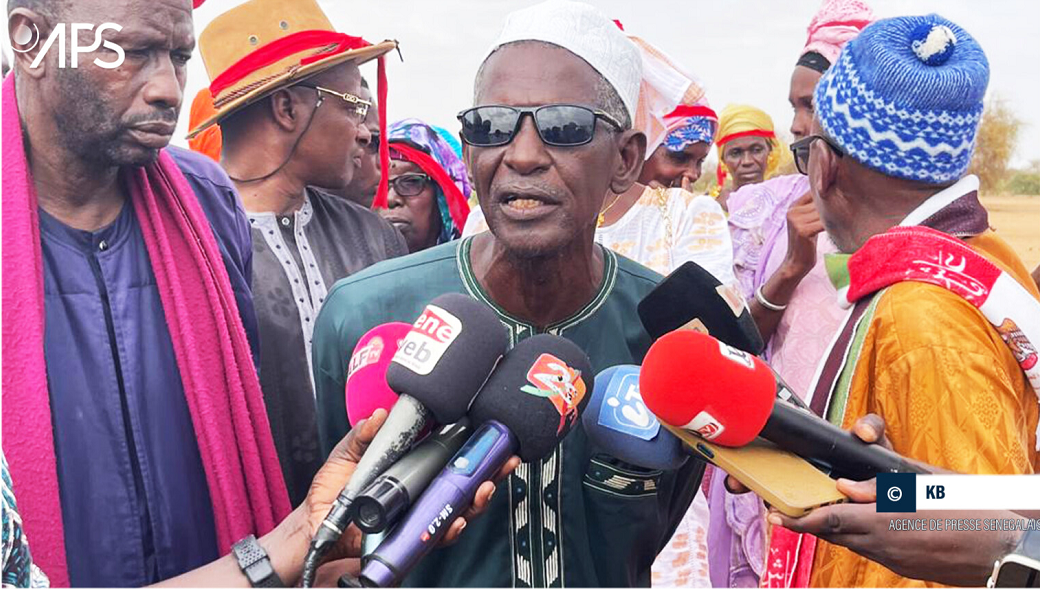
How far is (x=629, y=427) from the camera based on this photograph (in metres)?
2.08

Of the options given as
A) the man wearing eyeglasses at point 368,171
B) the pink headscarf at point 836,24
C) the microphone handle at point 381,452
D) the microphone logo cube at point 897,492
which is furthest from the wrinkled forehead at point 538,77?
the man wearing eyeglasses at point 368,171

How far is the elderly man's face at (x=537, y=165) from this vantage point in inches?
95.2

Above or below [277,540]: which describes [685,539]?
Answer: below

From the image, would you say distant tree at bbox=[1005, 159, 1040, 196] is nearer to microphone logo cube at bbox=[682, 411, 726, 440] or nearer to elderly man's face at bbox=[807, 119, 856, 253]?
elderly man's face at bbox=[807, 119, 856, 253]

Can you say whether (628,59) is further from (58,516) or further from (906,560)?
(58,516)

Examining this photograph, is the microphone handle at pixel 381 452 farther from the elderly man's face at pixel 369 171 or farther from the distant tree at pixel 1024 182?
the distant tree at pixel 1024 182

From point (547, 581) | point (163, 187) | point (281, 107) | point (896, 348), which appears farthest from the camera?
point (281, 107)

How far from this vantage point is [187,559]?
2.45 metres

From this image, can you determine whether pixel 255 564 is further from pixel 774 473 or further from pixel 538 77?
pixel 538 77

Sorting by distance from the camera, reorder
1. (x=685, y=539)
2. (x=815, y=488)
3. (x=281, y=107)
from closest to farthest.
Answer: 1. (x=815, y=488)
2. (x=685, y=539)
3. (x=281, y=107)

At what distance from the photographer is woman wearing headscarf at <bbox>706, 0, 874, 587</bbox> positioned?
3781 mm

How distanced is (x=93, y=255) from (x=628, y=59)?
137 centimetres

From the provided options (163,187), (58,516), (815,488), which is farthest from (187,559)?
(815,488)

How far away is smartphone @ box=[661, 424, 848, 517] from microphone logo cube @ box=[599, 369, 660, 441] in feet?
0.32
